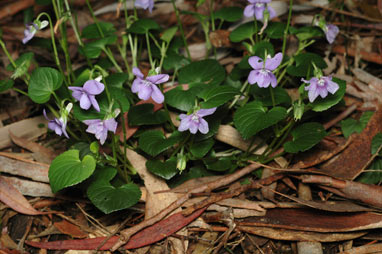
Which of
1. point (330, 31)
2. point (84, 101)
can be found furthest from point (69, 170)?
Result: point (330, 31)

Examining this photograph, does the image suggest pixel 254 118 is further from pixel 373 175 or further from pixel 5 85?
pixel 5 85

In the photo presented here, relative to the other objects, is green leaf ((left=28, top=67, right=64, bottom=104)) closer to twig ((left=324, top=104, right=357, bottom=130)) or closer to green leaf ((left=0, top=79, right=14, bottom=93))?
green leaf ((left=0, top=79, right=14, bottom=93))

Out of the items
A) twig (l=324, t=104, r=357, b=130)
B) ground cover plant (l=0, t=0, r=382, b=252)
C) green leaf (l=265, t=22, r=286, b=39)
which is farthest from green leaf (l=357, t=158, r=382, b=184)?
green leaf (l=265, t=22, r=286, b=39)

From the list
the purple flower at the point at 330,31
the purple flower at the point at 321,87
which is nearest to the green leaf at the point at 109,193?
the purple flower at the point at 321,87

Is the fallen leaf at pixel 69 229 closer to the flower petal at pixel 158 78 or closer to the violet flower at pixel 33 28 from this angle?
the flower petal at pixel 158 78

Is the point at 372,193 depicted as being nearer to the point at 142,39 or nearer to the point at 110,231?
the point at 110,231

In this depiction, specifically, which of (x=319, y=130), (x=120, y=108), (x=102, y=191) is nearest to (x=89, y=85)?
(x=120, y=108)

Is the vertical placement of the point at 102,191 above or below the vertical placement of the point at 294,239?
above
